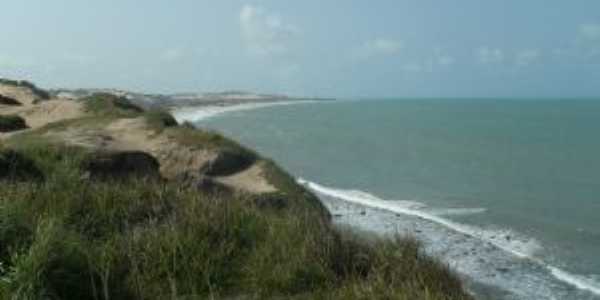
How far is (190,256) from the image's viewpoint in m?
11.1

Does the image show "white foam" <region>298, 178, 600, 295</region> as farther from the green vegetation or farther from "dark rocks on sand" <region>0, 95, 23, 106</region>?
"dark rocks on sand" <region>0, 95, 23, 106</region>

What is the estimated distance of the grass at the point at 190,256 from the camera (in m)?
9.79

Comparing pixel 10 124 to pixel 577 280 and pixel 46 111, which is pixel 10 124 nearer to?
pixel 46 111

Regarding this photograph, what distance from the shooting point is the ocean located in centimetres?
2544

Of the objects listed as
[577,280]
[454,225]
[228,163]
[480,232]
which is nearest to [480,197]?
[454,225]

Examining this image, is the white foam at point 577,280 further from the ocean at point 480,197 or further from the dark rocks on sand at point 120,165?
the dark rocks on sand at point 120,165

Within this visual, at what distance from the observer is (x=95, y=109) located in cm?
3641

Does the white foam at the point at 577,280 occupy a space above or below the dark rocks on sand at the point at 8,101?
below

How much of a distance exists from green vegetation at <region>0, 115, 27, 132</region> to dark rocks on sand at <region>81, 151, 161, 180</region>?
31.4 ft

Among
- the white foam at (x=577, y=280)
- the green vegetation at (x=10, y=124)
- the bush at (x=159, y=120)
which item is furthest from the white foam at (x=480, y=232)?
the green vegetation at (x=10, y=124)

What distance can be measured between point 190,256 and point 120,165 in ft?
39.0

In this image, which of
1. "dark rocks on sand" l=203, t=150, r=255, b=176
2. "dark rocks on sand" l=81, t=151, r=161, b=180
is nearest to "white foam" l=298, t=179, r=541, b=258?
"dark rocks on sand" l=203, t=150, r=255, b=176

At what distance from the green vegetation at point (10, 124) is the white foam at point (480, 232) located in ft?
45.7

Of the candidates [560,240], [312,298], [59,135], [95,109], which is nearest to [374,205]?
[560,240]
